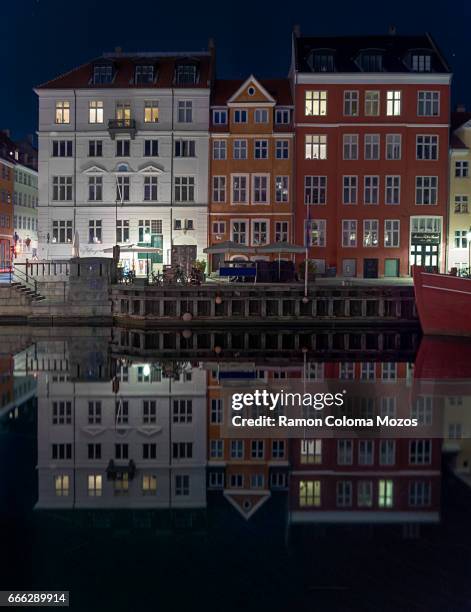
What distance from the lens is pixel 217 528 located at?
11.2 meters

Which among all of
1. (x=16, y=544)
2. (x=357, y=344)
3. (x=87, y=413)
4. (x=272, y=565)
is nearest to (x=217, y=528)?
(x=272, y=565)

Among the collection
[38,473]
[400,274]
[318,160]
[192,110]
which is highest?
[192,110]

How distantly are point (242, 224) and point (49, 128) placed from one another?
1415cm

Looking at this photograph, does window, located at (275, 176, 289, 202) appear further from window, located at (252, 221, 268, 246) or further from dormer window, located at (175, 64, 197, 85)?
dormer window, located at (175, 64, 197, 85)

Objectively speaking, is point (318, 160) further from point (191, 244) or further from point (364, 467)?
point (364, 467)

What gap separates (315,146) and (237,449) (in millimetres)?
36233

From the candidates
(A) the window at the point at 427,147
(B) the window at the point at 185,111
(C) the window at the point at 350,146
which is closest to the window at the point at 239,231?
(B) the window at the point at 185,111

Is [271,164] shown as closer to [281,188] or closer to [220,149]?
[281,188]

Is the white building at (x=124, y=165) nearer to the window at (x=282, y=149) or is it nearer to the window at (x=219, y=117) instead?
the window at (x=219, y=117)

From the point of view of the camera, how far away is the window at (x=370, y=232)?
160 feet

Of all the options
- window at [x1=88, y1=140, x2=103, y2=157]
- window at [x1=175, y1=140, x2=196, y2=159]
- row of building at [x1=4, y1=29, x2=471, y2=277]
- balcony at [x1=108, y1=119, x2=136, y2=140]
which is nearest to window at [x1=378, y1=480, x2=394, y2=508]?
row of building at [x1=4, y1=29, x2=471, y2=277]

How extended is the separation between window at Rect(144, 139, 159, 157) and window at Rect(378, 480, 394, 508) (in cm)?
3931

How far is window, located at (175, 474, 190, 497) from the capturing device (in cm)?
1291

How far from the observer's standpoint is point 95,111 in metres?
49.6
